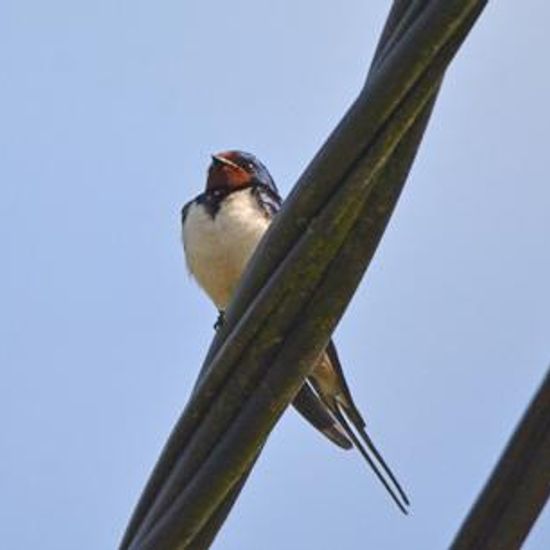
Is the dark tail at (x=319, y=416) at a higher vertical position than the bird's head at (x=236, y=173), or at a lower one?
lower

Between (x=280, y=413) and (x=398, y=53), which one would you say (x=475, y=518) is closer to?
(x=280, y=413)

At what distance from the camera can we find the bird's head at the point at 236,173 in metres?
4.49

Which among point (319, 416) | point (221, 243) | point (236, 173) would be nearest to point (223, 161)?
point (236, 173)

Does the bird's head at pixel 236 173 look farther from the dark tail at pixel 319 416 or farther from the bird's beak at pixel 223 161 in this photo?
the dark tail at pixel 319 416

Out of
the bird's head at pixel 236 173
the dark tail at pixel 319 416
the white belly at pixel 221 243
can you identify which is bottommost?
the dark tail at pixel 319 416

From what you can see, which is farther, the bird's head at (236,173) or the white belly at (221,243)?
the bird's head at (236,173)

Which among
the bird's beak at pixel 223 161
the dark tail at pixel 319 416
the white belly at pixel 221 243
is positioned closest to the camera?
the dark tail at pixel 319 416

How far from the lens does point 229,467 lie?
1.21 meters

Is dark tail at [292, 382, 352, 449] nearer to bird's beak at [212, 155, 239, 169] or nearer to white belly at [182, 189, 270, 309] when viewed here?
white belly at [182, 189, 270, 309]

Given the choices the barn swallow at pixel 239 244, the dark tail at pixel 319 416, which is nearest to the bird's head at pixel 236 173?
the barn swallow at pixel 239 244

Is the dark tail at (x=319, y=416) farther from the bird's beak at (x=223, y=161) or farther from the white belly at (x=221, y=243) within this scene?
the bird's beak at (x=223, y=161)

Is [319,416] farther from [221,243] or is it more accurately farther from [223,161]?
[223,161]

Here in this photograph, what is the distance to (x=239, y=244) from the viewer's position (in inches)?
163

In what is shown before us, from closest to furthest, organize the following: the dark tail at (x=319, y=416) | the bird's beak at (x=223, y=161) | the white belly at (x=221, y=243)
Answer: the dark tail at (x=319, y=416) < the white belly at (x=221, y=243) < the bird's beak at (x=223, y=161)
